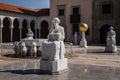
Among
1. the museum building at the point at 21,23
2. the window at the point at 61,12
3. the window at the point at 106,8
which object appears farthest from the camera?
the window at the point at 61,12

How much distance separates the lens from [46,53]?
7.79 m

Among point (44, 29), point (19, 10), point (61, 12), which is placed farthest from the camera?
point (44, 29)

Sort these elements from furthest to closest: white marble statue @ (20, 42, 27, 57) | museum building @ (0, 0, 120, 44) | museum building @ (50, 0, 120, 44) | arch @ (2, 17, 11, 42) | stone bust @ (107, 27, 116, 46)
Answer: arch @ (2, 17, 11, 42)
museum building @ (0, 0, 120, 44)
museum building @ (50, 0, 120, 44)
stone bust @ (107, 27, 116, 46)
white marble statue @ (20, 42, 27, 57)

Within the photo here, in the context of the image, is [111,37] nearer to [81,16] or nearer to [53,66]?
[53,66]

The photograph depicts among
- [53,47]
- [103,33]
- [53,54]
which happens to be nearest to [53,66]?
[53,54]

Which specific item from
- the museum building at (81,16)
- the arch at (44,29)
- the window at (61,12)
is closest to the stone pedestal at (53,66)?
the museum building at (81,16)

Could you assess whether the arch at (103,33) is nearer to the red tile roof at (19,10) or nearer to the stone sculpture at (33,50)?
the red tile roof at (19,10)

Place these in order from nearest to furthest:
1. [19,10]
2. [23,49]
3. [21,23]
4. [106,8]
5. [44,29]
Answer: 1. [23,49]
2. [106,8]
3. [21,23]
4. [19,10]
5. [44,29]

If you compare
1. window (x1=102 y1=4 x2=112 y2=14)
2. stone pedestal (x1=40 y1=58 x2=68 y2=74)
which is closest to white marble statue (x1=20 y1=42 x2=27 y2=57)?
stone pedestal (x1=40 y1=58 x2=68 y2=74)

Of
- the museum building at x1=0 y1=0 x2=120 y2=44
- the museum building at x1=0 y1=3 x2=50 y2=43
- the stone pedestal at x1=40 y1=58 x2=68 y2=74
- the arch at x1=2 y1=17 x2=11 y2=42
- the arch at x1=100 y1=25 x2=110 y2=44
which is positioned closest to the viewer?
the stone pedestal at x1=40 y1=58 x2=68 y2=74

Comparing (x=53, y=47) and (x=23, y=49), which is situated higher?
(x=53, y=47)

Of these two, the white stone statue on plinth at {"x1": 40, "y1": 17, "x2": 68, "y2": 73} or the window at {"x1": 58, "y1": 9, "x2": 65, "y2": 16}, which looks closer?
the white stone statue on plinth at {"x1": 40, "y1": 17, "x2": 68, "y2": 73}

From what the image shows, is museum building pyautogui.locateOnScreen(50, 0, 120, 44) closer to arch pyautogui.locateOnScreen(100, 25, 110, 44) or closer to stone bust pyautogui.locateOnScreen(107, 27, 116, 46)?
arch pyautogui.locateOnScreen(100, 25, 110, 44)

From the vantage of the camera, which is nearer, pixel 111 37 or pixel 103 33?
pixel 111 37
